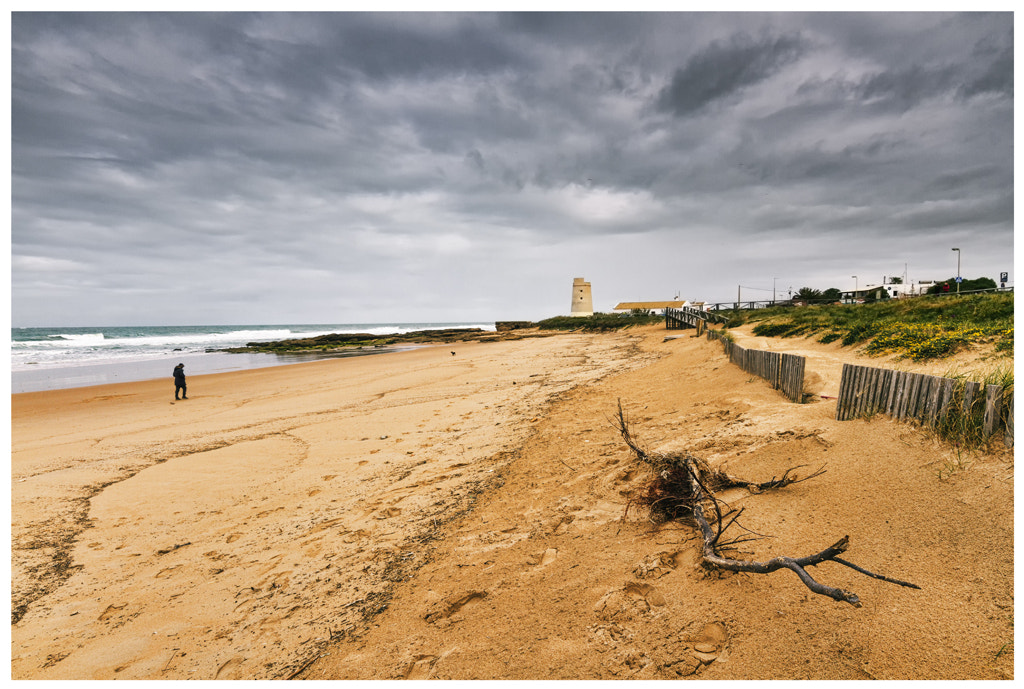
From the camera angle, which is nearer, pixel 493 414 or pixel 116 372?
pixel 493 414

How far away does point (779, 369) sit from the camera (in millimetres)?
8242

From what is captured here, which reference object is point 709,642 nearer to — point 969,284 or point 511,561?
point 511,561

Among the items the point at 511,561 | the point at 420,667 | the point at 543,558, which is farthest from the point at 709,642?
the point at 420,667

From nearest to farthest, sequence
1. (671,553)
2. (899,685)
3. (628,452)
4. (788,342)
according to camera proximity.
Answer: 1. (899,685)
2. (671,553)
3. (628,452)
4. (788,342)

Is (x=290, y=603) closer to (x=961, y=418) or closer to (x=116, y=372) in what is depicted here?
(x=961, y=418)

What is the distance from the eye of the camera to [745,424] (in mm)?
6297

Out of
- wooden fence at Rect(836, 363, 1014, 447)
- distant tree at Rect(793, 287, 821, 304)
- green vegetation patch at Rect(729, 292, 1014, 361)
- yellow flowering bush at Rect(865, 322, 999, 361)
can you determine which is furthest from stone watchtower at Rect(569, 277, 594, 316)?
wooden fence at Rect(836, 363, 1014, 447)

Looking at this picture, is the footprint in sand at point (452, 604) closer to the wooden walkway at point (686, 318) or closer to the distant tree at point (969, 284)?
the wooden walkway at point (686, 318)

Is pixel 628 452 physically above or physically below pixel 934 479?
below

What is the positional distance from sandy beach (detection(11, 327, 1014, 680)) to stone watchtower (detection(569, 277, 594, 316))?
3288 inches

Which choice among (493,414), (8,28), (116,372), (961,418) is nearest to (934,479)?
(961,418)

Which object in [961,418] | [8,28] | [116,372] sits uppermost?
[8,28]

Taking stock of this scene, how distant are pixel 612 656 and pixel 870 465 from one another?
333 centimetres

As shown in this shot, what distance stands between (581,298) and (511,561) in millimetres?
89232
